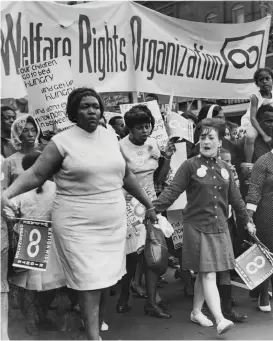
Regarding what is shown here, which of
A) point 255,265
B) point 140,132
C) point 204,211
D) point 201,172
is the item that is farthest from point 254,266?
point 140,132

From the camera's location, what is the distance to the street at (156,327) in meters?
3.93

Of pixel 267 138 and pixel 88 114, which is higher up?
pixel 88 114

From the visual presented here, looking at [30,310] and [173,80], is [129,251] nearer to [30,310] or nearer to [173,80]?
[30,310]

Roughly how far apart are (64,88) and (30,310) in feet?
6.58

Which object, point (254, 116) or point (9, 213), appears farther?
point (254, 116)

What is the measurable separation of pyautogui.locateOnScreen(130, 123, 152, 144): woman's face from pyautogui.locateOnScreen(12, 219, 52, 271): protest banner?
1.49 metres

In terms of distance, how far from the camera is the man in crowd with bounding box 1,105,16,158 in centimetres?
486

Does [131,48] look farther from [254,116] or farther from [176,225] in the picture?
[176,225]

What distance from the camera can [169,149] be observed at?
4965 mm

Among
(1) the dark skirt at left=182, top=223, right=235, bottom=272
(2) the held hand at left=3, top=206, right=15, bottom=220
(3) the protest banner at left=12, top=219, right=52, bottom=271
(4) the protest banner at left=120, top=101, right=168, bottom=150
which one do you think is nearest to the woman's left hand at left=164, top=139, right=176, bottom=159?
(4) the protest banner at left=120, top=101, right=168, bottom=150

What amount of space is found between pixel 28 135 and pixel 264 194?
2106 mm

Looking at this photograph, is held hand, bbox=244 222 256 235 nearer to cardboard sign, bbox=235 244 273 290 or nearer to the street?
cardboard sign, bbox=235 244 273 290

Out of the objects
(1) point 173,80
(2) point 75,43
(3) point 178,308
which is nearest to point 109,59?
(2) point 75,43

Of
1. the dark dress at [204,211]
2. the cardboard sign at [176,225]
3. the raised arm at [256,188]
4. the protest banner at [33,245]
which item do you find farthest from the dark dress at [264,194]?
the protest banner at [33,245]
